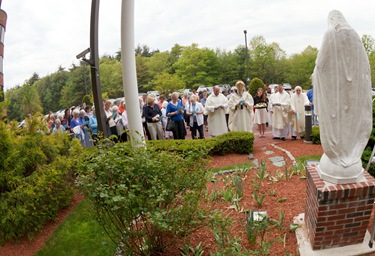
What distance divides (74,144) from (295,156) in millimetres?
5160

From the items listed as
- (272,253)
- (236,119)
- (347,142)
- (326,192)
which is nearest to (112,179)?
(272,253)

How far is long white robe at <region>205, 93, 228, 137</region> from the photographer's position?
999 cm

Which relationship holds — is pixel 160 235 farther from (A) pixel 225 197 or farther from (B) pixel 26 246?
(B) pixel 26 246

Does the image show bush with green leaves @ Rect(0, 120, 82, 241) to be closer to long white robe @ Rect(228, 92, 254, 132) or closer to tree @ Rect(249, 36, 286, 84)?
long white robe @ Rect(228, 92, 254, 132)

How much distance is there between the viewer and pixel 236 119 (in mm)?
9891

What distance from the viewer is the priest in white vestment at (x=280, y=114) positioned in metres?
9.49

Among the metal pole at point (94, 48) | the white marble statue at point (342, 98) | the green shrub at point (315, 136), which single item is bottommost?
the green shrub at point (315, 136)

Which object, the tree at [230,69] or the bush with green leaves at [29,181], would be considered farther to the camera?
the tree at [230,69]

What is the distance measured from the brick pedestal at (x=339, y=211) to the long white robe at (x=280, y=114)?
20.6ft

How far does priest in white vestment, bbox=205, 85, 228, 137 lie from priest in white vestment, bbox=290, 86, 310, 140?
210 centimetres

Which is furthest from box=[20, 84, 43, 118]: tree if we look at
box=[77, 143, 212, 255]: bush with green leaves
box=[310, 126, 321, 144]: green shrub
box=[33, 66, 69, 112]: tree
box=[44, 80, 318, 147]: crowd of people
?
box=[77, 143, 212, 255]: bush with green leaves

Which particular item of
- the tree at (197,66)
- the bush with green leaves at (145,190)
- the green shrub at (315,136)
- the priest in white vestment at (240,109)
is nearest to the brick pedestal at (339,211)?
the bush with green leaves at (145,190)

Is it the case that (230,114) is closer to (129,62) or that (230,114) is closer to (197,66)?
(129,62)

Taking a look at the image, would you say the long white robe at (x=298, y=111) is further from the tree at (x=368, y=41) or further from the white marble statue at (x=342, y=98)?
the tree at (x=368, y=41)
